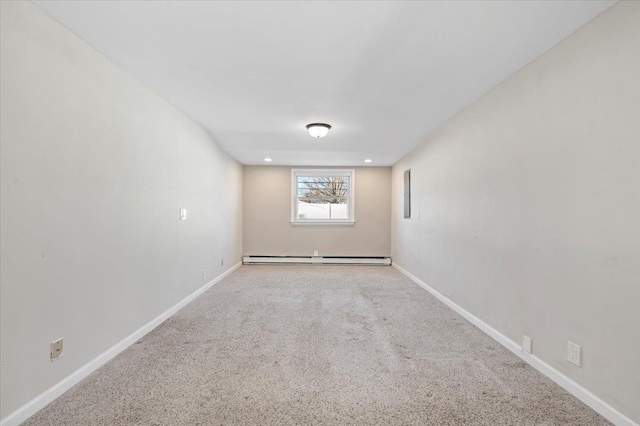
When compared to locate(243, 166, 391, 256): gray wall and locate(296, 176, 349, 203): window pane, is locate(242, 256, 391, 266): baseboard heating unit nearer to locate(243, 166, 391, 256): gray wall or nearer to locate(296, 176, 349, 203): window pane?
locate(243, 166, 391, 256): gray wall

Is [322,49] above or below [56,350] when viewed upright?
above

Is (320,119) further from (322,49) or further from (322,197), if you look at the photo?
(322,197)

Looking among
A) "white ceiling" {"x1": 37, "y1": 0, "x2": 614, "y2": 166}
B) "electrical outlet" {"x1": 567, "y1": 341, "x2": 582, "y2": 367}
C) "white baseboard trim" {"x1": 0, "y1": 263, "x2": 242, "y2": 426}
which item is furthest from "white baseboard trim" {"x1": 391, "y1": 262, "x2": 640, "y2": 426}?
"white baseboard trim" {"x1": 0, "y1": 263, "x2": 242, "y2": 426}

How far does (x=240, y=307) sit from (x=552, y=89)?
11.7ft

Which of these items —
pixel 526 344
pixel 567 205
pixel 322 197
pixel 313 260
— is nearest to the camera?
pixel 567 205

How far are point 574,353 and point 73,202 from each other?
324 cm

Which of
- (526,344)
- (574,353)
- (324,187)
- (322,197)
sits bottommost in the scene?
(526,344)

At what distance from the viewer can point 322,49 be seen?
90.0 inches

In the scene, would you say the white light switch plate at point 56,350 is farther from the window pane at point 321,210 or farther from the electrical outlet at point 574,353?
the window pane at point 321,210

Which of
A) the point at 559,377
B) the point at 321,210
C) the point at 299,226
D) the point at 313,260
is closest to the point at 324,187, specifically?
the point at 321,210

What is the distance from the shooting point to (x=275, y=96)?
3160 millimetres

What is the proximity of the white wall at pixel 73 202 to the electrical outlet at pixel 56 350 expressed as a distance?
0.12 feet

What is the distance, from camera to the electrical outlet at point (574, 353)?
1.97 metres

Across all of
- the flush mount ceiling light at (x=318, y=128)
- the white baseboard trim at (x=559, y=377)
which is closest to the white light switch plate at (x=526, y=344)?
the white baseboard trim at (x=559, y=377)
